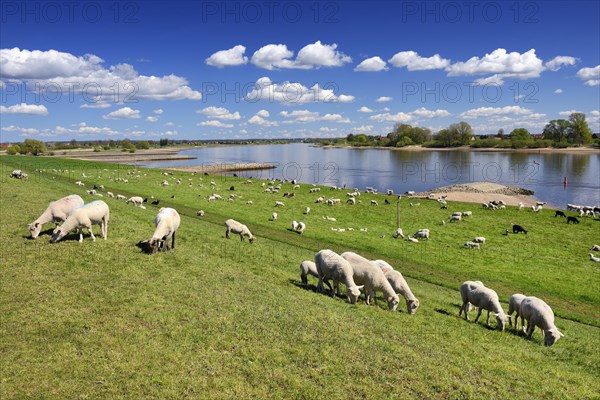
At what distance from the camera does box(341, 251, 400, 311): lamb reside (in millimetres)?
15295

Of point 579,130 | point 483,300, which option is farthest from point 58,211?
point 579,130

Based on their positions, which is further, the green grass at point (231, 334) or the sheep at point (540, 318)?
the sheep at point (540, 318)

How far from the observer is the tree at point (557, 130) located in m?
164

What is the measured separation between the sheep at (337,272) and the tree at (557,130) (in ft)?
612

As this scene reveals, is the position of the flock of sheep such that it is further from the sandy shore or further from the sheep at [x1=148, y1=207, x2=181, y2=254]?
the sandy shore

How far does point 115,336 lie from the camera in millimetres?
10297

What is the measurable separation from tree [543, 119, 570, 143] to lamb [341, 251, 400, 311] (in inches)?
7302

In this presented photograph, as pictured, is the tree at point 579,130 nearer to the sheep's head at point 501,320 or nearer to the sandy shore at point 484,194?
the sandy shore at point 484,194

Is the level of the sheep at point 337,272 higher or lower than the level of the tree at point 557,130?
lower

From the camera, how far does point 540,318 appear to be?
14531 millimetres

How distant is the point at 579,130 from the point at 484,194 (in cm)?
12963

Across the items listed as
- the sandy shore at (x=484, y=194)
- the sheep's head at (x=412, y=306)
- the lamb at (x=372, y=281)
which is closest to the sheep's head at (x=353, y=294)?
the lamb at (x=372, y=281)

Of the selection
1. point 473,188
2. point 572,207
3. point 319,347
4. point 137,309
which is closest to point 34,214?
point 137,309

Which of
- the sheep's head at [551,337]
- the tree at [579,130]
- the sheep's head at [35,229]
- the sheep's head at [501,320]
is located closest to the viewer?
the sheep's head at [551,337]
